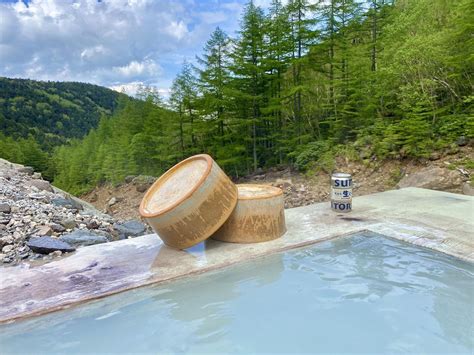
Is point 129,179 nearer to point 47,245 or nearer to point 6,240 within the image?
point 6,240

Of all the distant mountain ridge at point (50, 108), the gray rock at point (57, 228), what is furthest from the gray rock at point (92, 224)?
the distant mountain ridge at point (50, 108)

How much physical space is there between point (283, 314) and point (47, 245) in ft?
8.53

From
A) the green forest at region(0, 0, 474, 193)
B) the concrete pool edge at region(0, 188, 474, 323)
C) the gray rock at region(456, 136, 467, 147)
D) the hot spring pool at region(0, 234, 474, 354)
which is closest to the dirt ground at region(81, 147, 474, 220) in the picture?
the gray rock at region(456, 136, 467, 147)

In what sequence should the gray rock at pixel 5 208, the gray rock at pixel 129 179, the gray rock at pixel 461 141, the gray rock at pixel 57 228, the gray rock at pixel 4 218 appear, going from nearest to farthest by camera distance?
the gray rock at pixel 57 228 < the gray rock at pixel 4 218 < the gray rock at pixel 5 208 < the gray rock at pixel 461 141 < the gray rock at pixel 129 179

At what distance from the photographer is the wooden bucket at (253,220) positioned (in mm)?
3629

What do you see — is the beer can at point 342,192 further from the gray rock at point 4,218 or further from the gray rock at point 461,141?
the gray rock at point 461,141

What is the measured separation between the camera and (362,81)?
401 inches

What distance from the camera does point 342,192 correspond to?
15.3 feet

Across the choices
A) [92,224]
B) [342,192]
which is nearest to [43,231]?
[92,224]

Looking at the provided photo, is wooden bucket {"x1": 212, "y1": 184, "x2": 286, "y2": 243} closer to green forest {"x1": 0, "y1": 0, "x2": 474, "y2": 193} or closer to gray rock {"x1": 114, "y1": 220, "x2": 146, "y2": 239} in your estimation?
gray rock {"x1": 114, "y1": 220, "x2": 146, "y2": 239}

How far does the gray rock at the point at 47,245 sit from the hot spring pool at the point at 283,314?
48.8 inches

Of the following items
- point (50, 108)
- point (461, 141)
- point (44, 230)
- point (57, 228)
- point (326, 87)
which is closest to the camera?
point (44, 230)

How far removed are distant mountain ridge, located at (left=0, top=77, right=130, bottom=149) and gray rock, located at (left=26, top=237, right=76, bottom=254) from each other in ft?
185

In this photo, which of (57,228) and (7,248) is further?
(57,228)
